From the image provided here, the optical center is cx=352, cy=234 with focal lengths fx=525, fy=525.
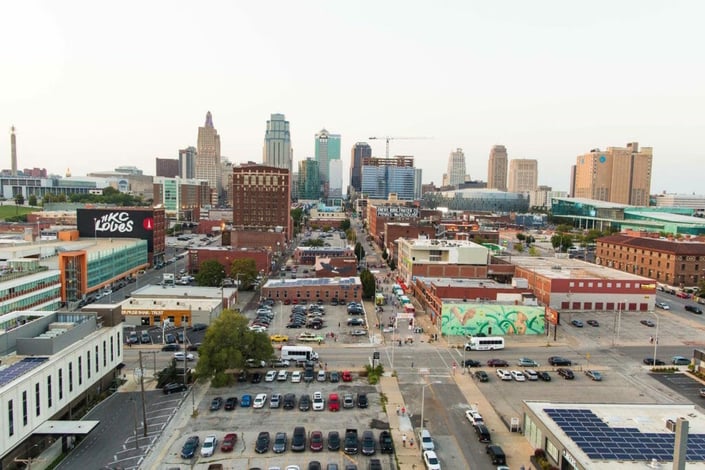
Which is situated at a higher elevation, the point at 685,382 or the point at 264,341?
the point at 264,341

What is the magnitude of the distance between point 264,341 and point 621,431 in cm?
2119

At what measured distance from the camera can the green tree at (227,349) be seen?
106 feet

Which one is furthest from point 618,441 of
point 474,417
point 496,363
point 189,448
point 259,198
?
point 259,198

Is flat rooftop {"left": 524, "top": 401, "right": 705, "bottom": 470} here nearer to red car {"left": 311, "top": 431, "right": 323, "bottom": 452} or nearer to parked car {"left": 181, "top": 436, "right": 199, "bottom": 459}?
red car {"left": 311, "top": 431, "right": 323, "bottom": 452}

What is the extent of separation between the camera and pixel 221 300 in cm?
5128

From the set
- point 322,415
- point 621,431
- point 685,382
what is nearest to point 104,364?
point 322,415

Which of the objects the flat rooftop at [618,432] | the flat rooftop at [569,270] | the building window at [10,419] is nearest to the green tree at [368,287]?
the flat rooftop at [569,270]

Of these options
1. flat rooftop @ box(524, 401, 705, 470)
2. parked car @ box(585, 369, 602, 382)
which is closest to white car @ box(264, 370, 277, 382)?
flat rooftop @ box(524, 401, 705, 470)

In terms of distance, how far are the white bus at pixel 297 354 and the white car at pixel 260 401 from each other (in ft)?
22.4

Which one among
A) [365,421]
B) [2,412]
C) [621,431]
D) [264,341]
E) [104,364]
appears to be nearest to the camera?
[2,412]

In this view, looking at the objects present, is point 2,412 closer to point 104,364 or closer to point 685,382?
point 104,364

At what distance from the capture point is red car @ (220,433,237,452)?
24.7 metres

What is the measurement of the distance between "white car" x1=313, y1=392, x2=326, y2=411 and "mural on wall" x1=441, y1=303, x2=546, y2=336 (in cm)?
1841

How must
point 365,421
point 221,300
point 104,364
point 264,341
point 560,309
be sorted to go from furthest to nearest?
point 560,309, point 221,300, point 264,341, point 104,364, point 365,421
